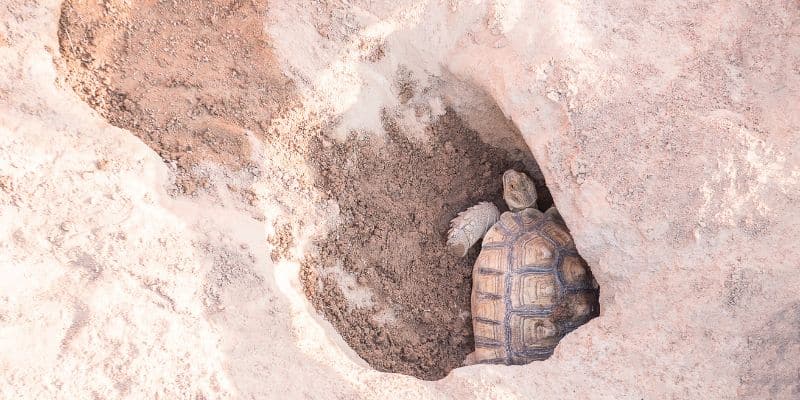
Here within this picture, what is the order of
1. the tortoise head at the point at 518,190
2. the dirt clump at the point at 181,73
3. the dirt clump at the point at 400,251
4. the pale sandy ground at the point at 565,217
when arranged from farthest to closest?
the tortoise head at the point at 518,190 < the dirt clump at the point at 400,251 < the dirt clump at the point at 181,73 < the pale sandy ground at the point at 565,217

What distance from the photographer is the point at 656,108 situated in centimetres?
283

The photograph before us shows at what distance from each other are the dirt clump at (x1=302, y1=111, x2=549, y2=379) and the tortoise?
0.16m

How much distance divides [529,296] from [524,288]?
55 millimetres

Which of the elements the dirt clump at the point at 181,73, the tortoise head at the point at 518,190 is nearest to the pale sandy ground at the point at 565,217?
the dirt clump at the point at 181,73

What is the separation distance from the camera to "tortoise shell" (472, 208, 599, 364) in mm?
3203

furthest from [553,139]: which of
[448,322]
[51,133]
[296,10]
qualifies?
[51,133]

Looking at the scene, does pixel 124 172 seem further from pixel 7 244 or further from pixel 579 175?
pixel 579 175

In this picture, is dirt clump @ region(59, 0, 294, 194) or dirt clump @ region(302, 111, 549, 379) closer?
dirt clump @ region(59, 0, 294, 194)

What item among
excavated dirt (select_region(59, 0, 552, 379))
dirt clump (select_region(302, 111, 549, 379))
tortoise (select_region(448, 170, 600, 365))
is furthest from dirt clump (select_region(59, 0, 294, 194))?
tortoise (select_region(448, 170, 600, 365))

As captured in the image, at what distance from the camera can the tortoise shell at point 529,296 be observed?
10.5ft

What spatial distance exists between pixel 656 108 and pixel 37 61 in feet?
10.4

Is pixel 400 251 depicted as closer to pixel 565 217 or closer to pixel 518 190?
pixel 518 190

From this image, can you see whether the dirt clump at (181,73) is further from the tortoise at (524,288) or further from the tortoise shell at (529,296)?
the tortoise shell at (529,296)

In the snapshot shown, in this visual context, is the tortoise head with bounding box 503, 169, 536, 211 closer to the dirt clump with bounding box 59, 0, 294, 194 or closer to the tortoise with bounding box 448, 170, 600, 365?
the tortoise with bounding box 448, 170, 600, 365
